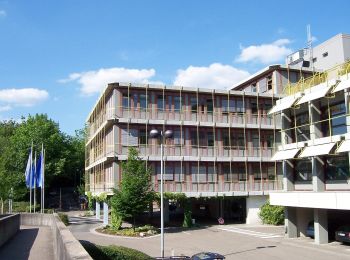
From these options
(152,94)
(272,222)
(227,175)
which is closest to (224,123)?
(227,175)

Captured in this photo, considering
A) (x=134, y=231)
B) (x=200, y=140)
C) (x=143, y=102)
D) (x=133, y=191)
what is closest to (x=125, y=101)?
(x=143, y=102)

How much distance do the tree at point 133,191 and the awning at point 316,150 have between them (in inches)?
548

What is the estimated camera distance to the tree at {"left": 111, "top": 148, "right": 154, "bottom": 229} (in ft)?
121

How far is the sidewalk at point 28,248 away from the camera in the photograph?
64.3 feet

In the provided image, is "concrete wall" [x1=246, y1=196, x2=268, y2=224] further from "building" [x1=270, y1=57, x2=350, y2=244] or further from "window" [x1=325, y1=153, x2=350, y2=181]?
"window" [x1=325, y1=153, x2=350, y2=181]

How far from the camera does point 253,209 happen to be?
45.4 metres

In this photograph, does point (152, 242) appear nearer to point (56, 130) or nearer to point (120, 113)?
point (120, 113)

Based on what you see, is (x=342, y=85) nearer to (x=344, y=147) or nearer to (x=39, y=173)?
(x=344, y=147)

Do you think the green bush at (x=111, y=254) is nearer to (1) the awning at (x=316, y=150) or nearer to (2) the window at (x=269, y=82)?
(1) the awning at (x=316, y=150)

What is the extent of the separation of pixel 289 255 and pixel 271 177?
21051 mm

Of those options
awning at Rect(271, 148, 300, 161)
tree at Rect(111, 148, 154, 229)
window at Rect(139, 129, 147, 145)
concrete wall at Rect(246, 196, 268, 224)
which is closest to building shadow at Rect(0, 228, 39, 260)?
tree at Rect(111, 148, 154, 229)

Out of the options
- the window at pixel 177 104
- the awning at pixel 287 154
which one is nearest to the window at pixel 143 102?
the window at pixel 177 104

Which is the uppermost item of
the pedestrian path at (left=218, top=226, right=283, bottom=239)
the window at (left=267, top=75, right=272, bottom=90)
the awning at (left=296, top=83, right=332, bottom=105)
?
the window at (left=267, top=75, right=272, bottom=90)

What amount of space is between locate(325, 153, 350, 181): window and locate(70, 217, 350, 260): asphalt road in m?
4.49
